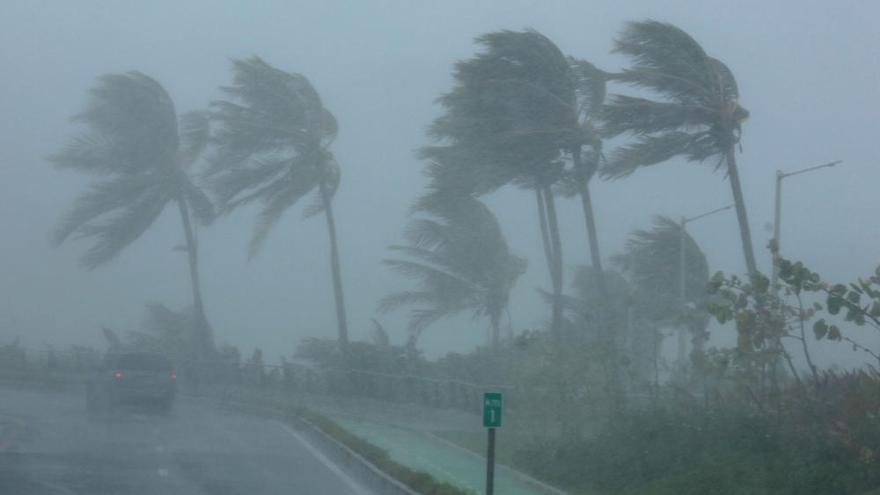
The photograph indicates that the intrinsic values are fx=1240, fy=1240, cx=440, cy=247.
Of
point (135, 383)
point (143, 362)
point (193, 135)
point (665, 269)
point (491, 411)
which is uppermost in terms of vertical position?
point (193, 135)

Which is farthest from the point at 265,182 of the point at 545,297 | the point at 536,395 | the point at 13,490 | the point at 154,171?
the point at 13,490

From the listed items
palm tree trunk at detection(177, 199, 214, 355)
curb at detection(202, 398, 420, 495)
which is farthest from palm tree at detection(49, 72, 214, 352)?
curb at detection(202, 398, 420, 495)

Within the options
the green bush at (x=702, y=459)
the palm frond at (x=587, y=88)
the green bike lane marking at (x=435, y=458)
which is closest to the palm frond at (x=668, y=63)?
the palm frond at (x=587, y=88)

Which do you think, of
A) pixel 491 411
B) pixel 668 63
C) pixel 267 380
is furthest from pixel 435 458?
pixel 267 380

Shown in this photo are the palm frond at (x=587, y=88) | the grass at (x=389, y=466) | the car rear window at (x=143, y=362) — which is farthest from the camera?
the car rear window at (x=143, y=362)

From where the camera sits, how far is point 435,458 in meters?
22.9

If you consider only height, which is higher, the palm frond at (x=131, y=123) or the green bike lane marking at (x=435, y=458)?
the palm frond at (x=131, y=123)

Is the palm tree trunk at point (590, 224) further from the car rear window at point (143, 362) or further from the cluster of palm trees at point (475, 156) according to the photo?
the car rear window at point (143, 362)

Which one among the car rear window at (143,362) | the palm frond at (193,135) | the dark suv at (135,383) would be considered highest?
the palm frond at (193,135)

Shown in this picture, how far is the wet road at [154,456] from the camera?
17688 mm

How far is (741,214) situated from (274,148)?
18.5 m

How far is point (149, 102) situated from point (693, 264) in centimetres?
2111

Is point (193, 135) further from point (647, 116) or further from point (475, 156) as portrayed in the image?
point (647, 116)

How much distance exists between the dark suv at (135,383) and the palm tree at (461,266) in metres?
8.67
